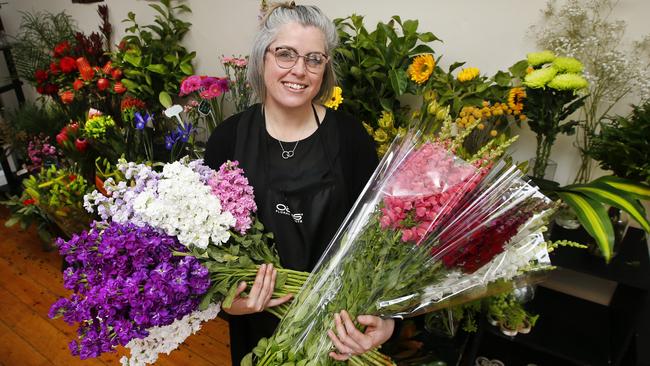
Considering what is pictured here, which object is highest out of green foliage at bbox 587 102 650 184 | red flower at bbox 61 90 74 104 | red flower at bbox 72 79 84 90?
green foliage at bbox 587 102 650 184

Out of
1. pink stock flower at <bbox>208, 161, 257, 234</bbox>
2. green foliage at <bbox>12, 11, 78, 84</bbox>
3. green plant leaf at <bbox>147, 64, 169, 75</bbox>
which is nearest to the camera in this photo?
pink stock flower at <bbox>208, 161, 257, 234</bbox>

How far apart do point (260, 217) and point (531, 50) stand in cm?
129

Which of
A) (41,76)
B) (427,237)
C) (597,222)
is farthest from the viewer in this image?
(41,76)

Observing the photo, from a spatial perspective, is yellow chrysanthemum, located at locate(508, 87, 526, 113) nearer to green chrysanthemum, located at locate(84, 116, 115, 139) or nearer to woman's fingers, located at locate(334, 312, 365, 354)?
woman's fingers, located at locate(334, 312, 365, 354)

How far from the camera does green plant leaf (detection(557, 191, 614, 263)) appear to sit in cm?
114

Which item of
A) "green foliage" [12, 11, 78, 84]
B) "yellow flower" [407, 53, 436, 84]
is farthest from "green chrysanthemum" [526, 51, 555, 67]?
"green foliage" [12, 11, 78, 84]

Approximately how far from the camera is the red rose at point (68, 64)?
8.44 feet

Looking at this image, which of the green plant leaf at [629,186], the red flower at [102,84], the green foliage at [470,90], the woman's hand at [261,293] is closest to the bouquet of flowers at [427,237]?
the woman's hand at [261,293]

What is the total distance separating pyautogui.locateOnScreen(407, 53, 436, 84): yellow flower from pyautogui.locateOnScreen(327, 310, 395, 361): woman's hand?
41.9 inches

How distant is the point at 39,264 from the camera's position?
112 inches

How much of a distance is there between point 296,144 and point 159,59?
1.78m

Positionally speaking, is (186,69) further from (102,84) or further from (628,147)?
(628,147)

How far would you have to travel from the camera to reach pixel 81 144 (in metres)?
2.06

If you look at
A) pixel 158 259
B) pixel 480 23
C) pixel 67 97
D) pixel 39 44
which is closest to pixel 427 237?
pixel 158 259
